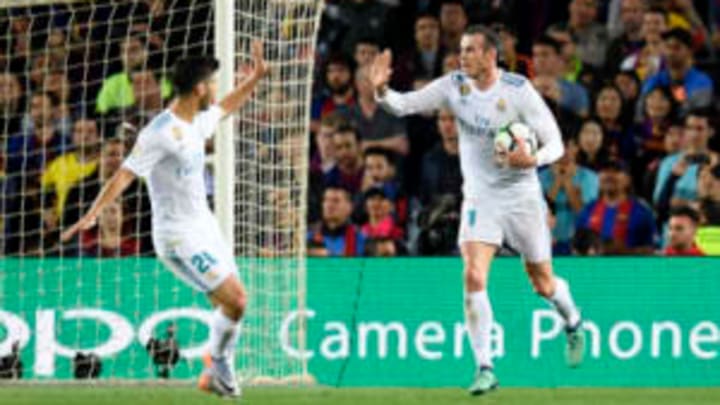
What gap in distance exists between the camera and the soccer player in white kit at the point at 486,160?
14727 millimetres

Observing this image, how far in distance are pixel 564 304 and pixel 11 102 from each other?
250 inches

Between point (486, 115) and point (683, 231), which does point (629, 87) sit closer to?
point (683, 231)

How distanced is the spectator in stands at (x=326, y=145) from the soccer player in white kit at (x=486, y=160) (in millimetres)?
4933

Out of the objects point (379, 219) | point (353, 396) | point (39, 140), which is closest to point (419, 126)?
point (379, 219)

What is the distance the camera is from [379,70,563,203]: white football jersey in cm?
1488

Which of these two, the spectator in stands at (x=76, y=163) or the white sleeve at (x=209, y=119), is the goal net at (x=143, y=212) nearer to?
the spectator in stands at (x=76, y=163)

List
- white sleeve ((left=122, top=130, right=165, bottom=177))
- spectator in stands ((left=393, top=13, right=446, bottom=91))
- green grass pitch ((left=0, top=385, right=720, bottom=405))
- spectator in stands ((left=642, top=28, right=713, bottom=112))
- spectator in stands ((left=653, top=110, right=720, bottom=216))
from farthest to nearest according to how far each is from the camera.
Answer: spectator in stands ((left=393, top=13, right=446, bottom=91)) → spectator in stands ((left=642, top=28, right=713, bottom=112)) → spectator in stands ((left=653, top=110, right=720, bottom=216)) → green grass pitch ((left=0, top=385, right=720, bottom=405)) → white sleeve ((left=122, top=130, right=165, bottom=177))

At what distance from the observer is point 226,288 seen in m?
13.8

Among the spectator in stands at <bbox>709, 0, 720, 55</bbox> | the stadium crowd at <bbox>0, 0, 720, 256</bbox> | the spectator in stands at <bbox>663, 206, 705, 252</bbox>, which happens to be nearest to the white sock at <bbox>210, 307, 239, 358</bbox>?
the stadium crowd at <bbox>0, 0, 720, 256</bbox>

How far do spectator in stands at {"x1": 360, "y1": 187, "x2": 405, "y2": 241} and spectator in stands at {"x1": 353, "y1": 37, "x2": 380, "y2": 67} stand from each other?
6.65 ft

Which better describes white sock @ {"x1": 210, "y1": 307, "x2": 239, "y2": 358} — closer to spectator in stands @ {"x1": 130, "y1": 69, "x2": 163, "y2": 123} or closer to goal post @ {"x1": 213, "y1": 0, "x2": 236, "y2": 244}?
goal post @ {"x1": 213, "y1": 0, "x2": 236, "y2": 244}

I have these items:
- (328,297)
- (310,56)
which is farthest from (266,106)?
(328,297)

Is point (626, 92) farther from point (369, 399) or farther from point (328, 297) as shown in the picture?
point (369, 399)

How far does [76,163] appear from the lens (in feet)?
63.3
